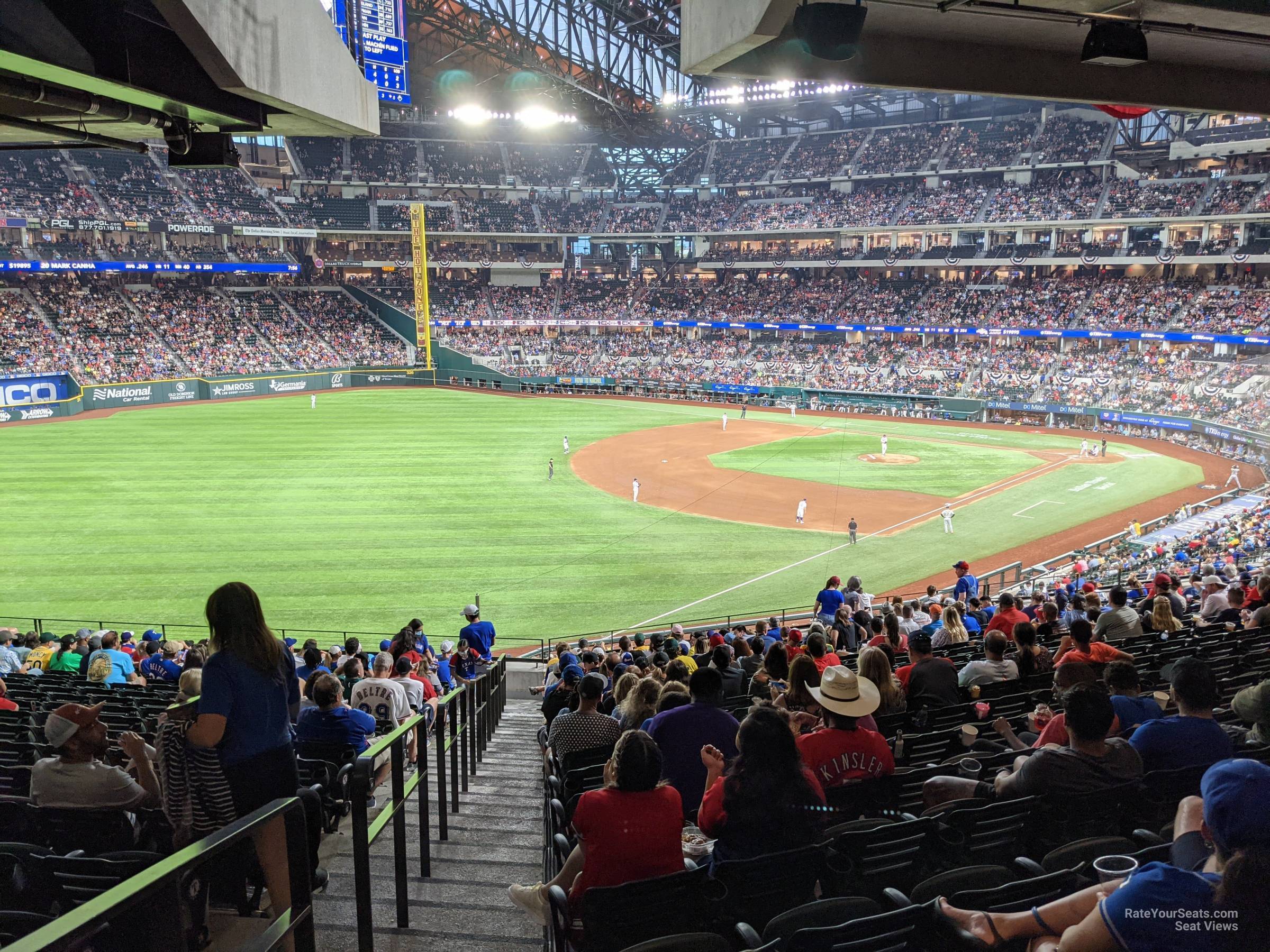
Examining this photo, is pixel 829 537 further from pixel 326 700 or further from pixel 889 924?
pixel 889 924

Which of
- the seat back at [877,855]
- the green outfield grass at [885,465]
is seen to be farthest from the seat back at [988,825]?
the green outfield grass at [885,465]

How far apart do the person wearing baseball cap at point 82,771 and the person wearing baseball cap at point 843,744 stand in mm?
3703

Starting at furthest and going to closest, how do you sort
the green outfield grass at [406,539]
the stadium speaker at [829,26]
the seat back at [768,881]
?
the green outfield grass at [406,539], the stadium speaker at [829,26], the seat back at [768,881]

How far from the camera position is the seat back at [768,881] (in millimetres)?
4305

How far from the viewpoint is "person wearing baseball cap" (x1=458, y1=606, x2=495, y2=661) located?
49.8ft

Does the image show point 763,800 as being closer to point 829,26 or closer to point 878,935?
point 878,935

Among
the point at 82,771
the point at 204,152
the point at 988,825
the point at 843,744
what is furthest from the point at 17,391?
the point at 988,825

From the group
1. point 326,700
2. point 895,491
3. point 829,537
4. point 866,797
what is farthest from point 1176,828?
point 895,491

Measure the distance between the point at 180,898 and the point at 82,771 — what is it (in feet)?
8.58

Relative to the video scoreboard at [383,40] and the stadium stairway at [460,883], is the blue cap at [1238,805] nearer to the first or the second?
the stadium stairway at [460,883]

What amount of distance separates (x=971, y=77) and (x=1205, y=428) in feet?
144

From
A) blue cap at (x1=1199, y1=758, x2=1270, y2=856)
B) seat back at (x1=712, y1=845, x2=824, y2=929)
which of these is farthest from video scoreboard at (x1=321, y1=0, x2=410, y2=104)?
blue cap at (x1=1199, y1=758, x2=1270, y2=856)

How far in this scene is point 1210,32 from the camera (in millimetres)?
8203

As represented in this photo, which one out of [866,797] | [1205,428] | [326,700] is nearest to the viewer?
[866,797]
